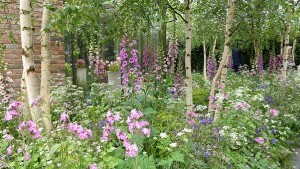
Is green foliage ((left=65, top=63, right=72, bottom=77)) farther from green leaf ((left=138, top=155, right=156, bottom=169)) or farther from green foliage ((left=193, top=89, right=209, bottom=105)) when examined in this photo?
green leaf ((left=138, top=155, right=156, bottom=169))

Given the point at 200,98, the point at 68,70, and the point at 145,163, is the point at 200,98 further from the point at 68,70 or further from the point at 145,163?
the point at 145,163

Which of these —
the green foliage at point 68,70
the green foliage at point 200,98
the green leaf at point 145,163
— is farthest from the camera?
the green foliage at point 200,98

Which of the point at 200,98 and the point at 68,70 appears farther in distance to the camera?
the point at 200,98

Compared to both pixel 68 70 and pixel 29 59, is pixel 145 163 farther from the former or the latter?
pixel 68 70

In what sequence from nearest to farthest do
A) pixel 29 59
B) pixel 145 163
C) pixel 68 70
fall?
1. pixel 145 163
2. pixel 29 59
3. pixel 68 70

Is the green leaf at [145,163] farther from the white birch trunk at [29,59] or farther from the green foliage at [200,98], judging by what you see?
the green foliage at [200,98]

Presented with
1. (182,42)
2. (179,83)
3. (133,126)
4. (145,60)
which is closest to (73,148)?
(133,126)

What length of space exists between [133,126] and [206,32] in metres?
9.04

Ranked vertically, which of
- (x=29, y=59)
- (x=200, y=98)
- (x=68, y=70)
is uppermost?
(x=29, y=59)

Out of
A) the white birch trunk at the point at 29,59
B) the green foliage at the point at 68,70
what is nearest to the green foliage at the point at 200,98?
the green foliage at the point at 68,70

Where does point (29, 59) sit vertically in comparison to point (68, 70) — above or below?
above

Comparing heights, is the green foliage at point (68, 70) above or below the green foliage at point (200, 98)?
above

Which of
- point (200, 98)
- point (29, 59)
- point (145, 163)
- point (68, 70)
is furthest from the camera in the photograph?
point (200, 98)

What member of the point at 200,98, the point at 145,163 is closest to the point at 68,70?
the point at 200,98
